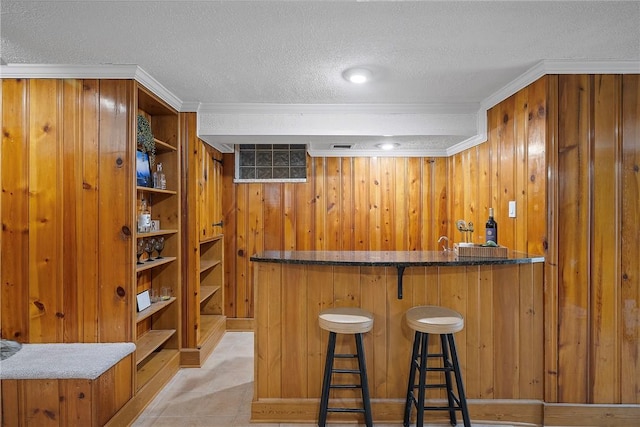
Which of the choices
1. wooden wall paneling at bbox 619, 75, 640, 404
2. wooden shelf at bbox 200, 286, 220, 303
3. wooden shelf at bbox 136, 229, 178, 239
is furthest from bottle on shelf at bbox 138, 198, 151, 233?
wooden wall paneling at bbox 619, 75, 640, 404

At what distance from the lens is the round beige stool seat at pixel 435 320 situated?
6.20ft

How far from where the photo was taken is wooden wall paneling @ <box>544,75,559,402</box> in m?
2.18

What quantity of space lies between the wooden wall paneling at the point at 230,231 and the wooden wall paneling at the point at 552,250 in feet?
9.92

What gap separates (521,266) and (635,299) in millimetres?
735

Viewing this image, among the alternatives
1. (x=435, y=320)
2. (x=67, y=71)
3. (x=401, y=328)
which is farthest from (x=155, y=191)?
(x=435, y=320)

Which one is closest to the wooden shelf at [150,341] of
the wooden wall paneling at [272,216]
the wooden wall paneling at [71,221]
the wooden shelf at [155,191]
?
the wooden wall paneling at [71,221]

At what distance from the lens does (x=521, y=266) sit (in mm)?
2232

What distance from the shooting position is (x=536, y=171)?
7.48ft

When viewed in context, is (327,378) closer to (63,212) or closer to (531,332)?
(531,332)

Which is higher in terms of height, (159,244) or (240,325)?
(159,244)

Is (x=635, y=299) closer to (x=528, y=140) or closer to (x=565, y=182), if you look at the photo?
(x=565, y=182)

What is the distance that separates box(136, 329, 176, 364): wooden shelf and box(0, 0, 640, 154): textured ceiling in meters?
2.00

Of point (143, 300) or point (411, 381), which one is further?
point (143, 300)

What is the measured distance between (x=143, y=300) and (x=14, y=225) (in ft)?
3.14
